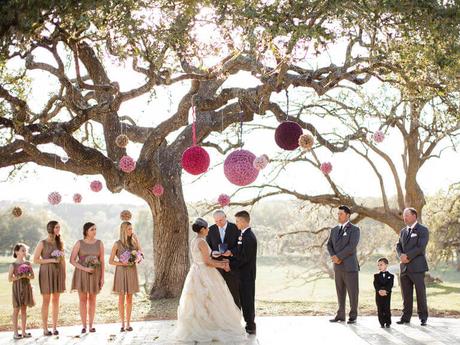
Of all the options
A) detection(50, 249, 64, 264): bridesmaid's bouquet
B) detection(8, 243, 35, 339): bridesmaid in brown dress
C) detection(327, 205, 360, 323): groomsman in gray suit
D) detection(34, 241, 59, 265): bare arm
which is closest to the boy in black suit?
detection(327, 205, 360, 323): groomsman in gray suit

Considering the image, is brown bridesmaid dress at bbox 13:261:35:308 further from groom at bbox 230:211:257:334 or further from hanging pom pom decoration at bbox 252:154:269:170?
hanging pom pom decoration at bbox 252:154:269:170

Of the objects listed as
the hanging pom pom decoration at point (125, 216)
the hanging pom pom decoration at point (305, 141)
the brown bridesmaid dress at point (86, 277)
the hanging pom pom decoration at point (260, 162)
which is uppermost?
the hanging pom pom decoration at point (305, 141)

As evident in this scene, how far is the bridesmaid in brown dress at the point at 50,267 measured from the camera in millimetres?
9680

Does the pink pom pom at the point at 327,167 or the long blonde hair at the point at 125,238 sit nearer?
the long blonde hair at the point at 125,238

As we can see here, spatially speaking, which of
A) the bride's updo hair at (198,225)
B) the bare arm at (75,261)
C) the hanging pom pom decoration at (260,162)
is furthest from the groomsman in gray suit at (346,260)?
the bare arm at (75,261)

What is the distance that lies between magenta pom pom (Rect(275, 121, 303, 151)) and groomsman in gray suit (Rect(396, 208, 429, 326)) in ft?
7.15

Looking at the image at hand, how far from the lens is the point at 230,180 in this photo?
963 cm

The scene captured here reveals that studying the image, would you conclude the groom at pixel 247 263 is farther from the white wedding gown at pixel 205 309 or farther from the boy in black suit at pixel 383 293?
the boy in black suit at pixel 383 293

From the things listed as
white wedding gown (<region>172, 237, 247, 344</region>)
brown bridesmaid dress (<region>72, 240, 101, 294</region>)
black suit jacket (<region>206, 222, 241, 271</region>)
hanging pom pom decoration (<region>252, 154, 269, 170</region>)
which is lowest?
white wedding gown (<region>172, 237, 247, 344</region>)

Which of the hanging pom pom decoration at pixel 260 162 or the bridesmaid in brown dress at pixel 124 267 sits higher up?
the hanging pom pom decoration at pixel 260 162

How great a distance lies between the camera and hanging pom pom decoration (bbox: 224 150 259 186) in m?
9.52

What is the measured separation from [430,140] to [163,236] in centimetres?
826

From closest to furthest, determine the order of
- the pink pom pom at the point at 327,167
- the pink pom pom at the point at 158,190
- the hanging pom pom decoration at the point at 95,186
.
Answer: the hanging pom pom decoration at the point at 95,186
the pink pom pom at the point at 327,167
the pink pom pom at the point at 158,190

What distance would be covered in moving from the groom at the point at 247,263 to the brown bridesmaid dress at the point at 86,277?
6.87 ft
